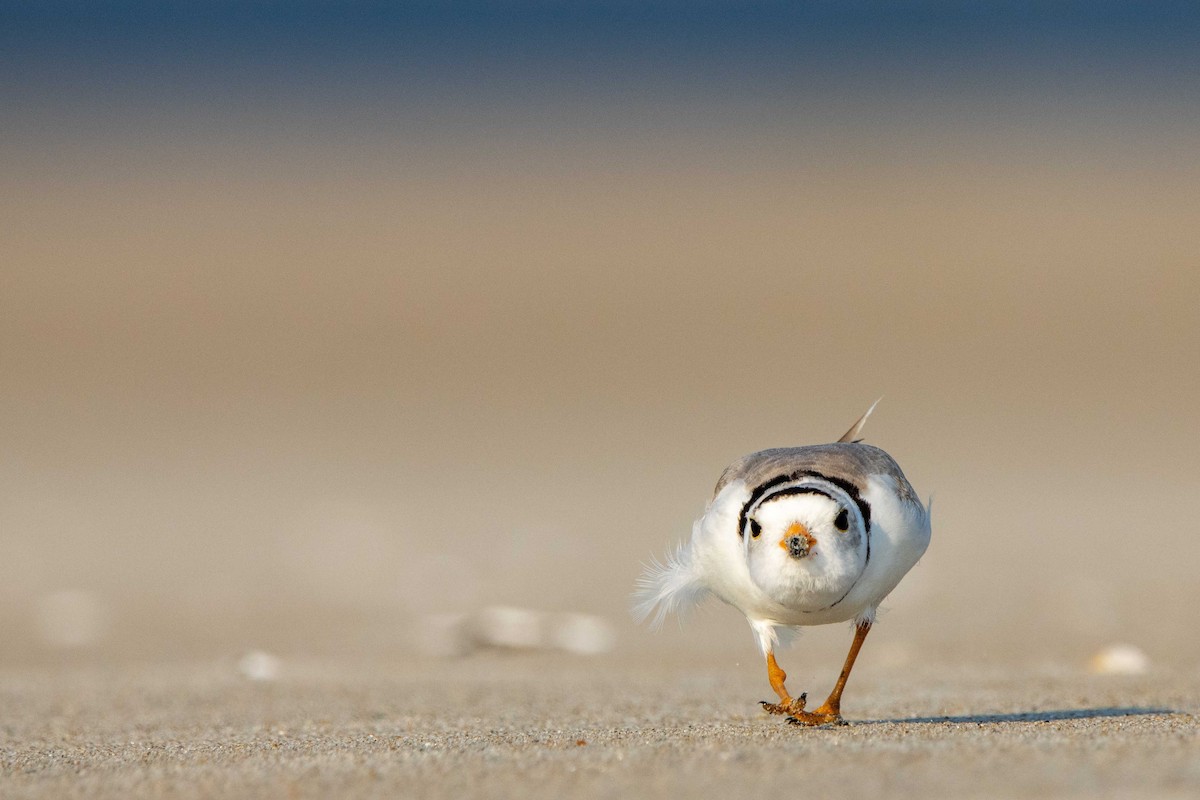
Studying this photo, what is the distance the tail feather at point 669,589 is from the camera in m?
6.25

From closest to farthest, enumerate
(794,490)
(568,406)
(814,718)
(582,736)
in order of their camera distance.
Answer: (794,490) → (582,736) → (814,718) → (568,406)

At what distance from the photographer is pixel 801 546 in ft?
17.5

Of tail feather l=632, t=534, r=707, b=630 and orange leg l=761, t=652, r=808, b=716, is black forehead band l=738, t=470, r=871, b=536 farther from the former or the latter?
orange leg l=761, t=652, r=808, b=716

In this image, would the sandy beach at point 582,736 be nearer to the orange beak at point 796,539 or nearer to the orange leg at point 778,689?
the orange leg at point 778,689

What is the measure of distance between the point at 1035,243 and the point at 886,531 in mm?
27080

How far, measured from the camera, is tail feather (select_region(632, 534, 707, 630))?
625 cm

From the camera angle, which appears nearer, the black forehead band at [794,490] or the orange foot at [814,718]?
the black forehead band at [794,490]

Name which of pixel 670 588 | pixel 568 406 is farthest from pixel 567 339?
pixel 670 588

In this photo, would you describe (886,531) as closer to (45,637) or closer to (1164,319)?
(45,637)

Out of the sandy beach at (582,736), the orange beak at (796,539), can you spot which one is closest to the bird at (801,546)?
the orange beak at (796,539)

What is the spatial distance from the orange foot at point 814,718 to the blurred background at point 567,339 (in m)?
3.42

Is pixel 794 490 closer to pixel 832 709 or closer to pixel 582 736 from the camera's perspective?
pixel 832 709

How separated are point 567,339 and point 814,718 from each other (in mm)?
21171

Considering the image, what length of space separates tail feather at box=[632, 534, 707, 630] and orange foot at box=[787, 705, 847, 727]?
614 mm
